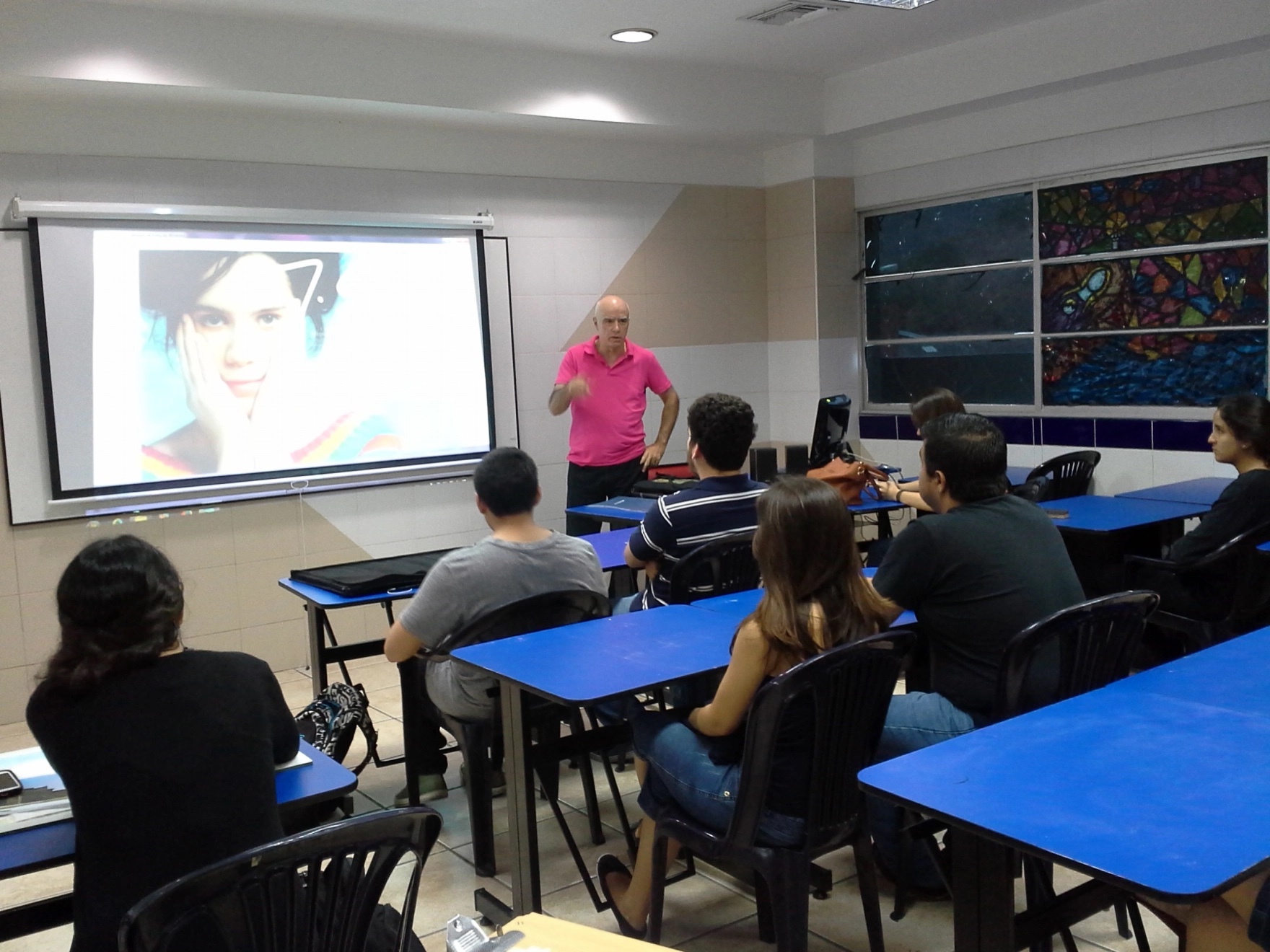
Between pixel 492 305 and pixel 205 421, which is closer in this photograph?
pixel 205 421

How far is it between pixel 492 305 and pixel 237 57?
173cm

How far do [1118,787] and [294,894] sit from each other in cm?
114

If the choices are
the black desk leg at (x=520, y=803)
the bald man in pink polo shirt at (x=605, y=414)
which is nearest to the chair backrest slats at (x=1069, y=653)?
the black desk leg at (x=520, y=803)

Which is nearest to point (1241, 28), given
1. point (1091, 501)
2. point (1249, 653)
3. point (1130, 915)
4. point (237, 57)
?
point (1091, 501)

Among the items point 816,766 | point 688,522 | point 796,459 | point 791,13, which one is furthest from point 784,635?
point 791,13

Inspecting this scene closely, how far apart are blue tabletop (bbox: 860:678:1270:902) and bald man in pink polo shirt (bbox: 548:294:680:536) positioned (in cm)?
362

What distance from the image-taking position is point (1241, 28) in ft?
14.9

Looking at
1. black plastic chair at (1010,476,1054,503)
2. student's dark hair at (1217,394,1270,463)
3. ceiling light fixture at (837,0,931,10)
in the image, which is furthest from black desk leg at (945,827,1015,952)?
ceiling light fixture at (837,0,931,10)

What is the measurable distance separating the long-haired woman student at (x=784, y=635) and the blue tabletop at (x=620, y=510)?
2.01 meters

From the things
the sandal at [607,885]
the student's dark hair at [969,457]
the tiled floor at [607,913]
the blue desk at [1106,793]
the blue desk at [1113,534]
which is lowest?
the tiled floor at [607,913]

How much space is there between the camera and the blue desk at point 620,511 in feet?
14.2

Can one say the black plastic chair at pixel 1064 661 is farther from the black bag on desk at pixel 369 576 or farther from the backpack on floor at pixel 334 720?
the black bag on desk at pixel 369 576

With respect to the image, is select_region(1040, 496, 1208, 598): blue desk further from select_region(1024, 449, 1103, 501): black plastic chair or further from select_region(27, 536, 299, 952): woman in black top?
select_region(27, 536, 299, 952): woman in black top

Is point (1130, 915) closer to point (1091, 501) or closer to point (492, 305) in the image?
point (1091, 501)
